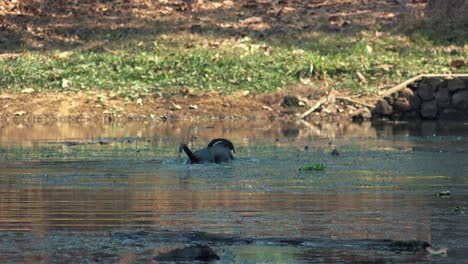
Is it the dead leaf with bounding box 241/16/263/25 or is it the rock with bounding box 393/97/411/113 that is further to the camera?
the dead leaf with bounding box 241/16/263/25

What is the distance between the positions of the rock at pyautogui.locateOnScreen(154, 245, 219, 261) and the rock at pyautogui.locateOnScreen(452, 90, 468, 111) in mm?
22575

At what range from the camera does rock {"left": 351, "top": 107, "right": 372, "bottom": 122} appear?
3400 cm

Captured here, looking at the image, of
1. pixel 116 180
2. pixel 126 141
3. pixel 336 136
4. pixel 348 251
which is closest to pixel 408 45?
pixel 336 136

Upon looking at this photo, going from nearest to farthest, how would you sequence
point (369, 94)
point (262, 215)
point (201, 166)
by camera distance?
point (262, 215)
point (201, 166)
point (369, 94)

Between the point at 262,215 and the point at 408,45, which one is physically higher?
the point at 408,45

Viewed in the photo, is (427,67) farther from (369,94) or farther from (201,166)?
(201,166)

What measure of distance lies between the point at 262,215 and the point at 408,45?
25.7 metres

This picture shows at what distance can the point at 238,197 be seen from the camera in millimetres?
16828

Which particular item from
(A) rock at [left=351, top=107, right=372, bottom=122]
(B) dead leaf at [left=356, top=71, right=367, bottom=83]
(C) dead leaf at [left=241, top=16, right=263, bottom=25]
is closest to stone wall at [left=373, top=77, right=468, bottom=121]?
(A) rock at [left=351, top=107, right=372, bottom=122]

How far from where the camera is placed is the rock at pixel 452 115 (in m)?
33.5

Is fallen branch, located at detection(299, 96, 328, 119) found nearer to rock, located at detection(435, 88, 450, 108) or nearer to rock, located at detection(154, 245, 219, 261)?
rock, located at detection(435, 88, 450, 108)

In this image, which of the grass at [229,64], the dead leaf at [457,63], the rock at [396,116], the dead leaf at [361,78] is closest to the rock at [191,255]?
the rock at [396,116]

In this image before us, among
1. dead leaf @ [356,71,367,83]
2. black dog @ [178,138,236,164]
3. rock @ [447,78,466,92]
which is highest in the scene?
dead leaf @ [356,71,367,83]

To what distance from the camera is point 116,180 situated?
62.7ft
